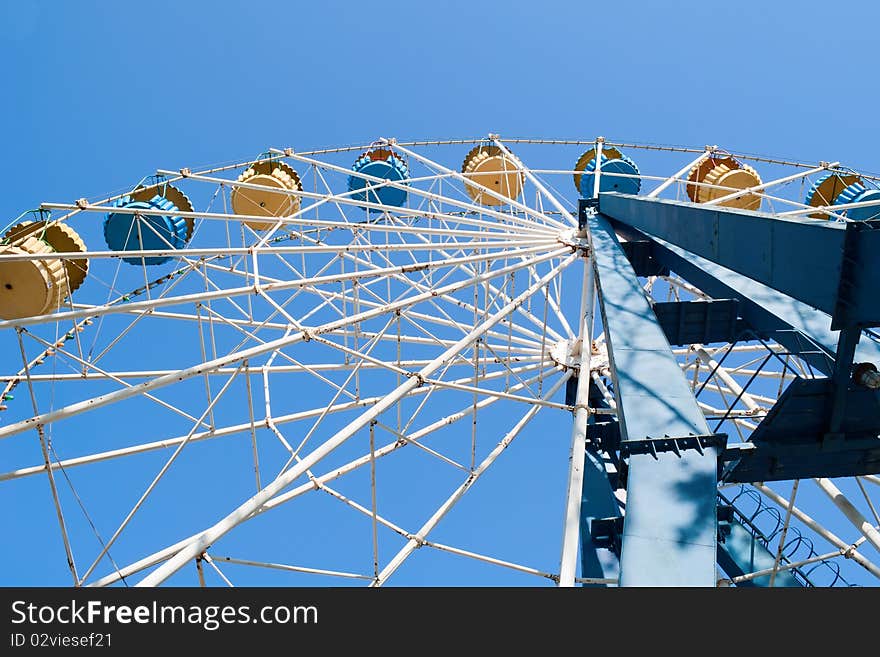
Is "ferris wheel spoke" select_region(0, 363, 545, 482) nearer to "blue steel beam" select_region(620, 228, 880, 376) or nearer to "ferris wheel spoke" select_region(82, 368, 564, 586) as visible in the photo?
"ferris wheel spoke" select_region(82, 368, 564, 586)

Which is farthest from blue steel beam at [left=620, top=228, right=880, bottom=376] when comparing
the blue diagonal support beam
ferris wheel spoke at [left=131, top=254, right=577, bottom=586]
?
ferris wheel spoke at [left=131, top=254, right=577, bottom=586]

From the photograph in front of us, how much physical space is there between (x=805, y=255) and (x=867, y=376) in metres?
3.53

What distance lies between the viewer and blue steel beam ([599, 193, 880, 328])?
225 inches

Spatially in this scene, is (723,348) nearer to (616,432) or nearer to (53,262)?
(616,432)

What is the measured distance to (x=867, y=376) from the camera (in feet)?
28.9

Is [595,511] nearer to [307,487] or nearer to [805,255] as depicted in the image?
[307,487]

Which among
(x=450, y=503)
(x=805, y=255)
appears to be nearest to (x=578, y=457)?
(x=450, y=503)

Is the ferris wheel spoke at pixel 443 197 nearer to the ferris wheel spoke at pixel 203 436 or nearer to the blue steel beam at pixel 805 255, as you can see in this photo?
the ferris wheel spoke at pixel 203 436

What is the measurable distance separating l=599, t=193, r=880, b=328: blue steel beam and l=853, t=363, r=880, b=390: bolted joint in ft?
8.30
